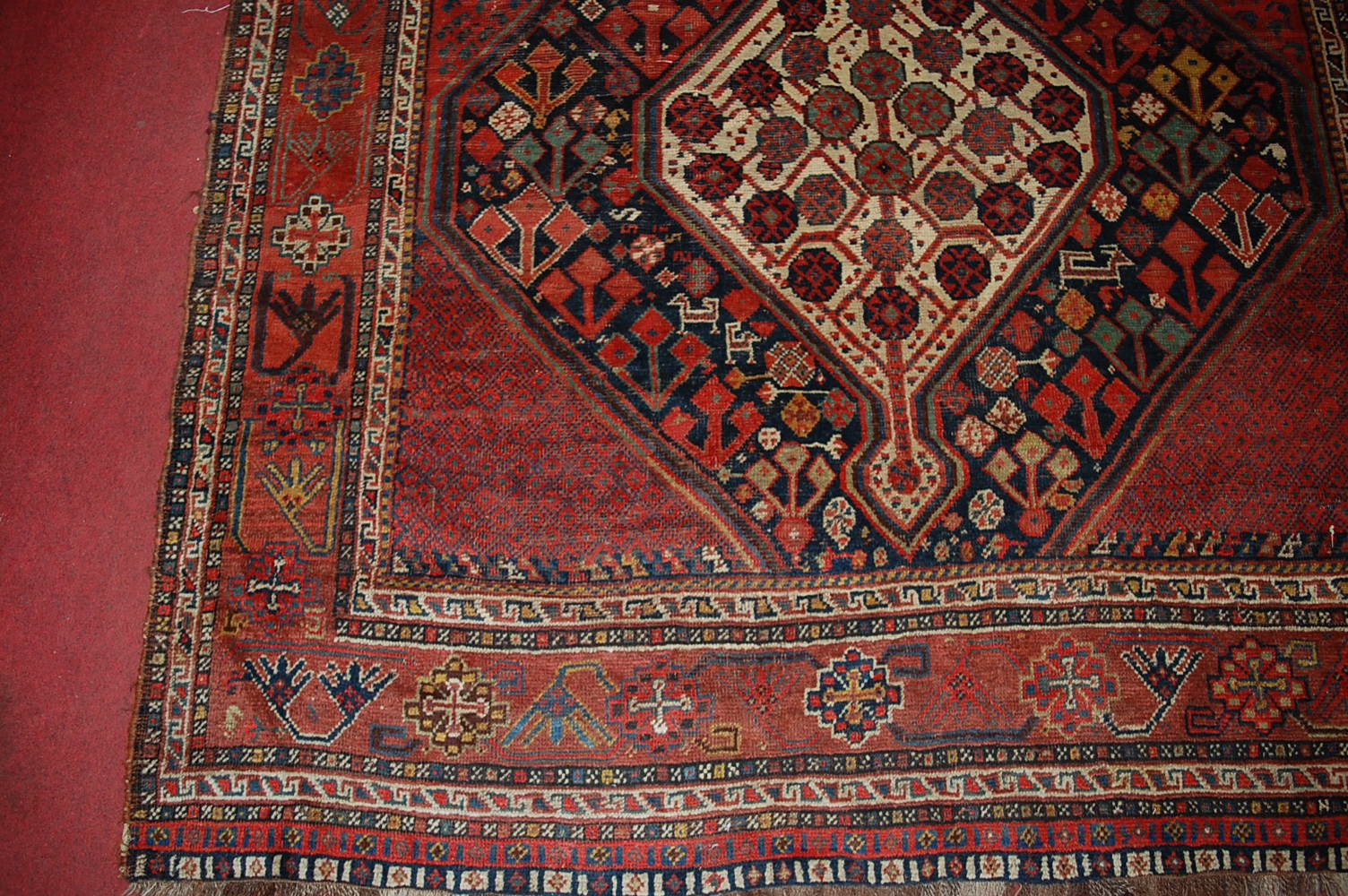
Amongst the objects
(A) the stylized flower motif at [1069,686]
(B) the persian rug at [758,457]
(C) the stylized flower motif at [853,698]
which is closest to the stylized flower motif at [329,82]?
(B) the persian rug at [758,457]

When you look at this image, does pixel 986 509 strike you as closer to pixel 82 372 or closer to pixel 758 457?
pixel 758 457

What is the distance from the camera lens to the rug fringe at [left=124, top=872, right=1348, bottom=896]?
173 cm

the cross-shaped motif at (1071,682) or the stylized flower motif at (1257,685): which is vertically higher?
the stylized flower motif at (1257,685)

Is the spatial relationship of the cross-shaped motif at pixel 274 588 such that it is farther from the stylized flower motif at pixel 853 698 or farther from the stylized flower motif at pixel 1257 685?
the stylized flower motif at pixel 1257 685

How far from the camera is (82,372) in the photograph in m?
2.04

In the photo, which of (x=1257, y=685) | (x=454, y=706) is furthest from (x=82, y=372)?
(x=1257, y=685)

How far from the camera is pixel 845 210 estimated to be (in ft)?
6.88

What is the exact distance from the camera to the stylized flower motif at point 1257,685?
179 centimetres

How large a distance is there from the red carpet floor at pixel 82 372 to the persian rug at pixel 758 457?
4.2 inches

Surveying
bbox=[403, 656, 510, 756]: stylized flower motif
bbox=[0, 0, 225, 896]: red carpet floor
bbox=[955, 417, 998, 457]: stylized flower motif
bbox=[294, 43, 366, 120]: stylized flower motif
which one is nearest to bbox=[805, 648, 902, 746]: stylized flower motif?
bbox=[955, 417, 998, 457]: stylized flower motif

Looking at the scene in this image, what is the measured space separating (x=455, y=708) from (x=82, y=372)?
1.12 m

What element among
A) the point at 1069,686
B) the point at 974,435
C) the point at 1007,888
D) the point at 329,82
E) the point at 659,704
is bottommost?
the point at 1007,888

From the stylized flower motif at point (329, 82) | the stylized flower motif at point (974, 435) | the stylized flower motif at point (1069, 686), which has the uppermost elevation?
the stylized flower motif at point (329, 82)

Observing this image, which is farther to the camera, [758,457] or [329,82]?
[329,82]
